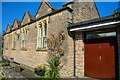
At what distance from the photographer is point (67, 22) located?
35.3ft

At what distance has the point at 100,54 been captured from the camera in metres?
9.68

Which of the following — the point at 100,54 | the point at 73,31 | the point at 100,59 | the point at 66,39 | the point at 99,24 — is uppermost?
the point at 99,24

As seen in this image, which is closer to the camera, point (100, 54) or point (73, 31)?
point (100, 54)

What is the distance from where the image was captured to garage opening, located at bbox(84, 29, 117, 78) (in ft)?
29.5

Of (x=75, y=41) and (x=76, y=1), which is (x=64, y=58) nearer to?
(x=75, y=41)

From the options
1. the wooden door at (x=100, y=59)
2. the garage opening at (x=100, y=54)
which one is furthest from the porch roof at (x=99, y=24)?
the wooden door at (x=100, y=59)

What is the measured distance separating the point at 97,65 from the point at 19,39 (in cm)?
1400

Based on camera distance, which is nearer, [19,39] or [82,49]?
[82,49]

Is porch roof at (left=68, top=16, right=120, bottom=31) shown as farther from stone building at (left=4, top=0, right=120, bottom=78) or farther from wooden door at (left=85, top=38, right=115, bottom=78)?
wooden door at (left=85, top=38, right=115, bottom=78)

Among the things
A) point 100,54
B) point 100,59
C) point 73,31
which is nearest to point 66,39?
point 73,31

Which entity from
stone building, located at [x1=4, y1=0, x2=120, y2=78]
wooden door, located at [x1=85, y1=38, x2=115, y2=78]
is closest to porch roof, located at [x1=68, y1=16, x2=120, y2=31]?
stone building, located at [x1=4, y1=0, x2=120, y2=78]

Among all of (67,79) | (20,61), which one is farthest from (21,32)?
(67,79)

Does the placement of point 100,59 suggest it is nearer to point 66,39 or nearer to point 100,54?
point 100,54

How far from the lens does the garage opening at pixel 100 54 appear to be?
8.99 meters
